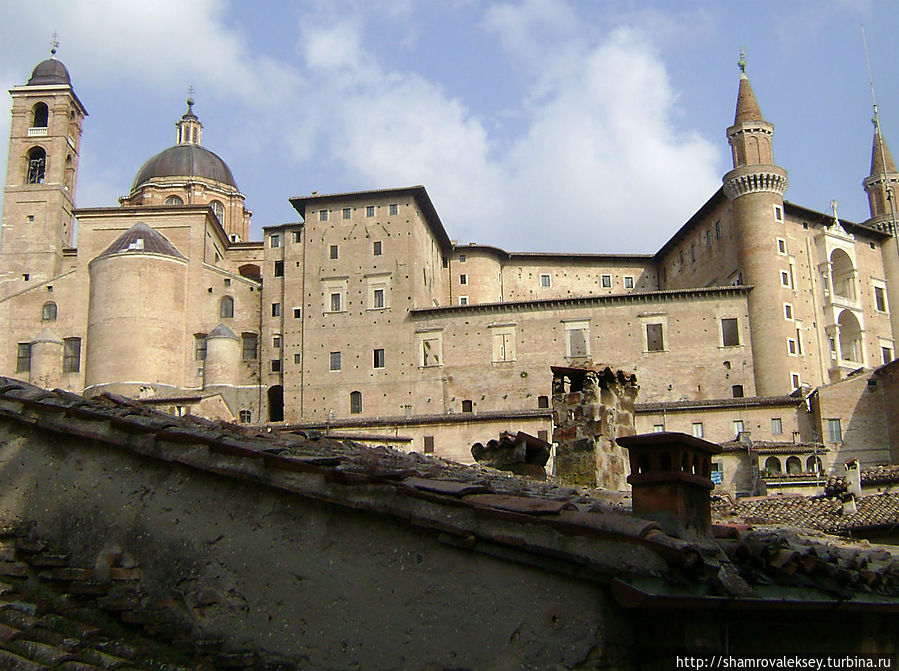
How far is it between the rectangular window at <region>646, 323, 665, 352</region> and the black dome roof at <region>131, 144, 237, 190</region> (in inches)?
1395

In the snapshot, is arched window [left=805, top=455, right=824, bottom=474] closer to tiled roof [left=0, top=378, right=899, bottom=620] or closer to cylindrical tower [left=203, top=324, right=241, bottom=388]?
cylindrical tower [left=203, top=324, right=241, bottom=388]

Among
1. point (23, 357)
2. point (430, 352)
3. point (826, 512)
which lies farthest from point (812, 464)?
point (23, 357)

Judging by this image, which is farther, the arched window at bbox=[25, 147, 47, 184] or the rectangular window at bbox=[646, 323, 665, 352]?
the arched window at bbox=[25, 147, 47, 184]

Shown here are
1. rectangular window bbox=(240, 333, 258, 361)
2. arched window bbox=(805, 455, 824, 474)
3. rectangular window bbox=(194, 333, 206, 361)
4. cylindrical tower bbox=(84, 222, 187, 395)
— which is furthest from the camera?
rectangular window bbox=(240, 333, 258, 361)

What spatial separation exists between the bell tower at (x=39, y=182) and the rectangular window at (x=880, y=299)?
45449 millimetres

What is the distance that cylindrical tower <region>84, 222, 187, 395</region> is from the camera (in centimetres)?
5128

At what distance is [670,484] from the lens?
21.1 feet

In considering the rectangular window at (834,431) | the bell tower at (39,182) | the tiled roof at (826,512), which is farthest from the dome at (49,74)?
the tiled roof at (826,512)

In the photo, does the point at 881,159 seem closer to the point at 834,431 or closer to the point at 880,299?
the point at 880,299

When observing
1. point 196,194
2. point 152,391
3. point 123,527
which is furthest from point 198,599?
point 196,194

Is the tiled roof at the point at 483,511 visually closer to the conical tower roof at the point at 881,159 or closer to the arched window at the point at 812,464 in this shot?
the arched window at the point at 812,464

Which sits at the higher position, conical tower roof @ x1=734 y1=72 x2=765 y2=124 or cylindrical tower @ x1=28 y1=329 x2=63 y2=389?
conical tower roof @ x1=734 y1=72 x2=765 y2=124

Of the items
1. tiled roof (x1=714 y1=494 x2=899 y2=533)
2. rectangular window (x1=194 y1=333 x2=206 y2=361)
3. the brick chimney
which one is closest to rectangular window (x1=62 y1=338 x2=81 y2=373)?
rectangular window (x1=194 y1=333 x2=206 y2=361)

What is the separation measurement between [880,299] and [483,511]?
173 feet
